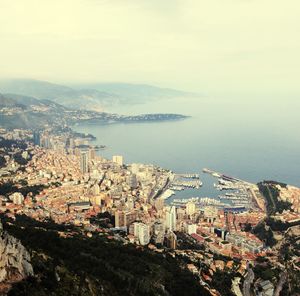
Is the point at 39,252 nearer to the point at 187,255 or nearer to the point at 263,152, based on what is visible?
the point at 187,255

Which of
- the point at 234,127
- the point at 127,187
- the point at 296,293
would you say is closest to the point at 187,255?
the point at 296,293

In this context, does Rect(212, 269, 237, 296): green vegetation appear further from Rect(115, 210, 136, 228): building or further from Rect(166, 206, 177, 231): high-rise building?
Rect(166, 206, 177, 231): high-rise building

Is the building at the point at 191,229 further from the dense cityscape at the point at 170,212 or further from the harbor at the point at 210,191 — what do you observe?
the harbor at the point at 210,191

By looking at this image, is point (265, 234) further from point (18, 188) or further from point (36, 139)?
point (36, 139)

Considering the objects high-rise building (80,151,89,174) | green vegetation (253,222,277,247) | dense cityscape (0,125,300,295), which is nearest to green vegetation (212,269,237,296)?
dense cityscape (0,125,300,295)

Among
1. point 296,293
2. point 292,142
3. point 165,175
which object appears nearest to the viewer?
point 296,293

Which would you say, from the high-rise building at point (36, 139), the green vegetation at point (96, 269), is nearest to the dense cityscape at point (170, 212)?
the green vegetation at point (96, 269)

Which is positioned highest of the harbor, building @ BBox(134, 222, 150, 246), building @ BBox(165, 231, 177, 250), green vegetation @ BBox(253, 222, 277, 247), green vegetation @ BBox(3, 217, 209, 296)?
green vegetation @ BBox(3, 217, 209, 296)

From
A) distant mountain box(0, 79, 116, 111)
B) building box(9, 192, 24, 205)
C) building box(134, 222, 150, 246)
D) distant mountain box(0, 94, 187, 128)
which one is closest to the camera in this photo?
building box(134, 222, 150, 246)
